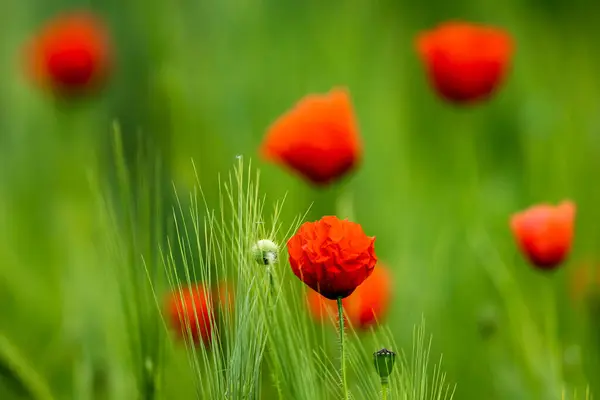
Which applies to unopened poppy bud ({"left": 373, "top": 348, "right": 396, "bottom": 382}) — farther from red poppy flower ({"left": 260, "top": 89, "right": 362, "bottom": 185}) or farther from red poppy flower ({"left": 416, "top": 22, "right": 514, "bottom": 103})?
red poppy flower ({"left": 416, "top": 22, "right": 514, "bottom": 103})

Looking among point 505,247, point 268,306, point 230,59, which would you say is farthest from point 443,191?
point 268,306

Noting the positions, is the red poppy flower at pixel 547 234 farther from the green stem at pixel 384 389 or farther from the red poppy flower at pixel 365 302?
the green stem at pixel 384 389

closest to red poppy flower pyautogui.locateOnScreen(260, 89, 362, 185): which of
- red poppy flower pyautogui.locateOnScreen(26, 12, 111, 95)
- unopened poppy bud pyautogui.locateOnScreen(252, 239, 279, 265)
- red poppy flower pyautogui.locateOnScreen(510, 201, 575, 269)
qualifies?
red poppy flower pyautogui.locateOnScreen(510, 201, 575, 269)

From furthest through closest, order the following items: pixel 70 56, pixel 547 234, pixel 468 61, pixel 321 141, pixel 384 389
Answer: pixel 70 56 → pixel 468 61 → pixel 321 141 → pixel 547 234 → pixel 384 389

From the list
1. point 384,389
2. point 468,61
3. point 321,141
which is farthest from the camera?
point 468,61

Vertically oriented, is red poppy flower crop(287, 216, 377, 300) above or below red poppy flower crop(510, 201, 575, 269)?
above

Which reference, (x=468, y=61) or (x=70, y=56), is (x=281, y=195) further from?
(x=70, y=56)

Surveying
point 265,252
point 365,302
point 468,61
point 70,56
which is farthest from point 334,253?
point 70,56
